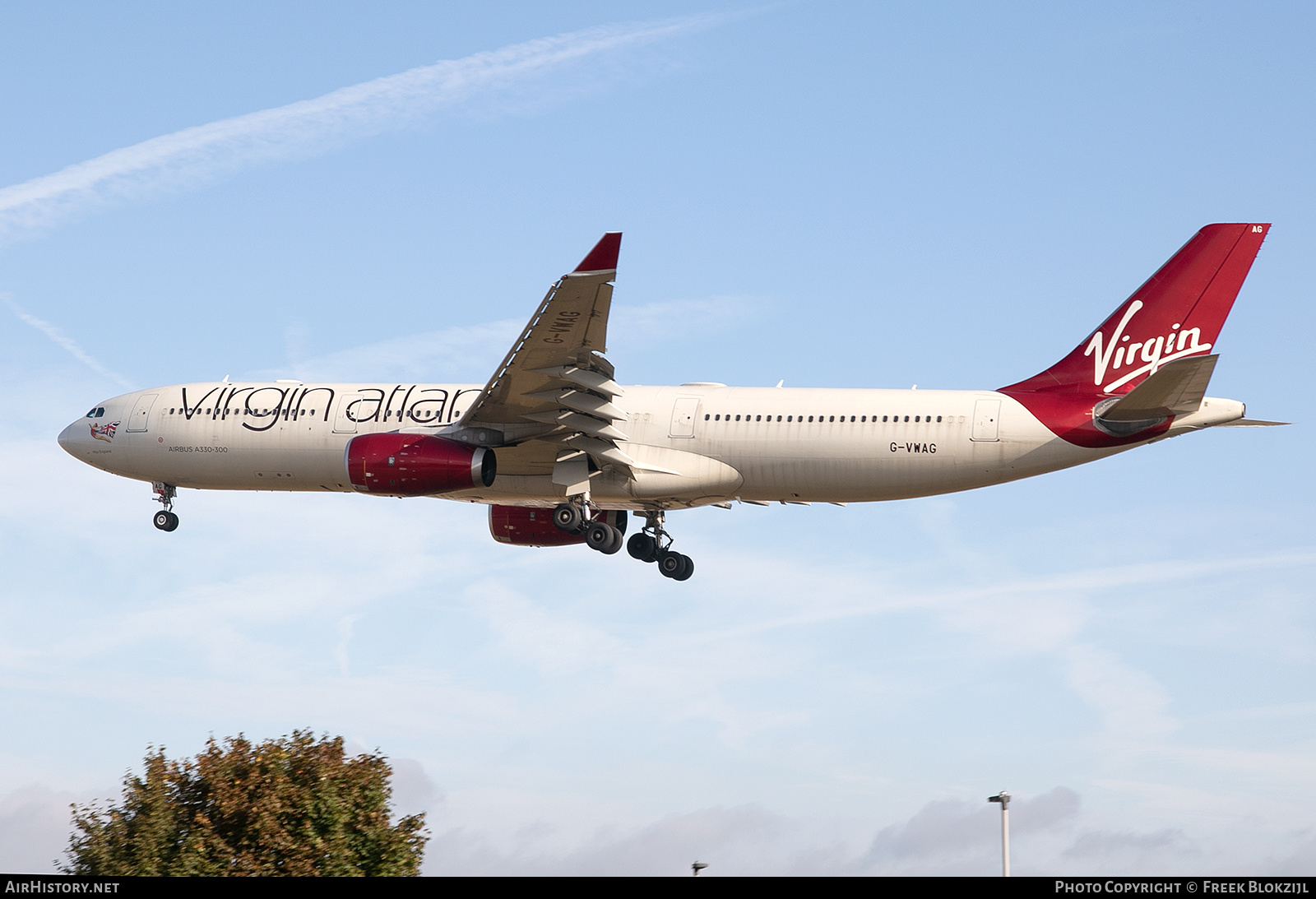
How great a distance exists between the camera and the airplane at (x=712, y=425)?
1598 inches

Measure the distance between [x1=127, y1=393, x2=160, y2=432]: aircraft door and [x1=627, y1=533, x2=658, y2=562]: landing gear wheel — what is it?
16.1m

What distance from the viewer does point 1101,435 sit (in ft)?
134

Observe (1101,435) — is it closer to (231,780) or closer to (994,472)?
(994,472)

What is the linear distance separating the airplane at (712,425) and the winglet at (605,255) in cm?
47

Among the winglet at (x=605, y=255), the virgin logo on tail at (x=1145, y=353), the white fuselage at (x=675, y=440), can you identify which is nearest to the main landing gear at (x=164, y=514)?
the white fuselage at (x=675, y=440)

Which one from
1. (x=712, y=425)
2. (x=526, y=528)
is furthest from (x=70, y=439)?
(x=712, y=425)

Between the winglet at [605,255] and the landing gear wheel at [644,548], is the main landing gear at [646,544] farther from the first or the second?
the winglet at [605,255]

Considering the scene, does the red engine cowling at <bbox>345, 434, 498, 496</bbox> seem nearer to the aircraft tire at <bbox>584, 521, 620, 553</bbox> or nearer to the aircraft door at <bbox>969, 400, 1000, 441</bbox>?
the aircraft tire at <bbox>584, 521, 620, 553</bbox>
